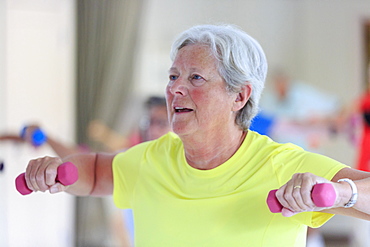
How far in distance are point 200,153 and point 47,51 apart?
11.2ft

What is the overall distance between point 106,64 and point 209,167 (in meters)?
3.66

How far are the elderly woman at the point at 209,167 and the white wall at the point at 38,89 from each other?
7.10 feet

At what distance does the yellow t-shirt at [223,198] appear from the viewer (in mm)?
1679

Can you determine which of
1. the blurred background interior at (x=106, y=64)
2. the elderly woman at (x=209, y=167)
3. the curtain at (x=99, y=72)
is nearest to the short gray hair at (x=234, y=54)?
the elderly woman at (x=209, y=167)

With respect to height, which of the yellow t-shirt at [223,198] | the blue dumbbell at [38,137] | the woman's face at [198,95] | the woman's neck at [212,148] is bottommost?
the yellow t-shirt at [223,198]

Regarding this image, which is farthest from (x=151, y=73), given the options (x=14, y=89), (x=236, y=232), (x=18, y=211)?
(x=236, y=232)

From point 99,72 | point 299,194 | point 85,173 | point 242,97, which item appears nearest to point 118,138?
point 99,72

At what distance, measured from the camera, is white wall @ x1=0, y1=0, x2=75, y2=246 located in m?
4.36

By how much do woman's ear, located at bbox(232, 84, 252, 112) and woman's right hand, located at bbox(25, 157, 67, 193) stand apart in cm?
61

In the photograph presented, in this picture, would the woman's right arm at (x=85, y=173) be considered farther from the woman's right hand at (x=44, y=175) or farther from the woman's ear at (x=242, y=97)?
the woman's ear at (x=242, y=97)

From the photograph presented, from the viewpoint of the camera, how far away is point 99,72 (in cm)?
532

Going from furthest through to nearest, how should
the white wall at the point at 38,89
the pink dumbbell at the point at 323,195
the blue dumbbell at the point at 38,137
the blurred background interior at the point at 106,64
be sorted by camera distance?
the blurred background interior at the point at 106,64
the white wall at the point at 38,89
the blue dumbbell at the point at 38,137
the pink dumbbell at the point at 323,195

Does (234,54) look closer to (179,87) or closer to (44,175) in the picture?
(179,87)

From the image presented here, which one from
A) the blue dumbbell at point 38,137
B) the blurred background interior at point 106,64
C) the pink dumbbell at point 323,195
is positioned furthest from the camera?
the blurred background interior at point 106,64
